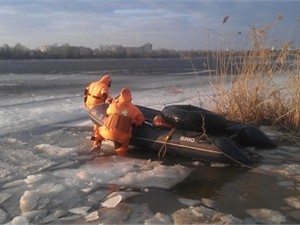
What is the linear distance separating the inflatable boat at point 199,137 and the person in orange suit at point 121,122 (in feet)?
0.80

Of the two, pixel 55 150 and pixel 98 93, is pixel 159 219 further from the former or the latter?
pixel 98 93

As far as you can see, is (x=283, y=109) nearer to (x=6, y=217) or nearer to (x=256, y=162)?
(x=256, y=162)

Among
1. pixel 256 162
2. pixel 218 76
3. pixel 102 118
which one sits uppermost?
pixel 218 76

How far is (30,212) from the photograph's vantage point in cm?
388

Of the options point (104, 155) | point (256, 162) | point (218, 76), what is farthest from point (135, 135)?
point (218, 76)

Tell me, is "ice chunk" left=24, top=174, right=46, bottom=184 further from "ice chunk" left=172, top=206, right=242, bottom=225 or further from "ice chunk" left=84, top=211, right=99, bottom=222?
"ice chunk" left=172, top=206, right=242, bottom=225

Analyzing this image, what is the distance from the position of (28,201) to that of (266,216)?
2.33 m

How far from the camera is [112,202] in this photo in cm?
414

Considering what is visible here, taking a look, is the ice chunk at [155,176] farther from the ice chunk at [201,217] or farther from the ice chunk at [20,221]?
the ice chunk at [20,221]

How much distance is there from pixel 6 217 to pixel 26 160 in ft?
6.41

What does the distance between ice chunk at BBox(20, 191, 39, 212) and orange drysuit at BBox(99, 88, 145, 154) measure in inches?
75.7

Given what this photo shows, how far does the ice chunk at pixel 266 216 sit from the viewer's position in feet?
12.1

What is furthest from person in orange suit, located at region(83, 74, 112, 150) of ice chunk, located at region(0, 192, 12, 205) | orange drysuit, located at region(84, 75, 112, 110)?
ice chunk, located at region(0, 192, 12, 205)

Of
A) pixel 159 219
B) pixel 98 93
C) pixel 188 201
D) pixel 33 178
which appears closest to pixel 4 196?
pixel 33 178
